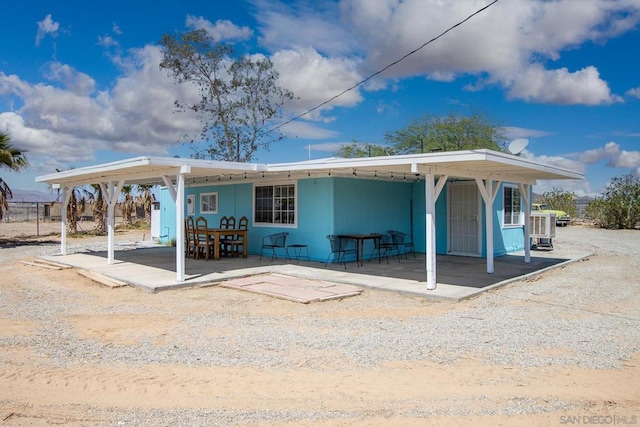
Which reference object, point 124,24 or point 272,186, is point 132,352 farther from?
point 124,24

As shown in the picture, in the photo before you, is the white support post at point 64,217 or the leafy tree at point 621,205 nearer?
the white support post at point 64,217

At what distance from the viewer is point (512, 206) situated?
44.1 ft

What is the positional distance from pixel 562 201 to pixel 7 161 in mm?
30642

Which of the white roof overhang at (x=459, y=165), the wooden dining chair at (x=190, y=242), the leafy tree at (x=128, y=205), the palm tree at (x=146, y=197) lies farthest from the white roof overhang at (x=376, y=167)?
the palm tree at (x=146, y=197)

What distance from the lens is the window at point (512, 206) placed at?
13.2m

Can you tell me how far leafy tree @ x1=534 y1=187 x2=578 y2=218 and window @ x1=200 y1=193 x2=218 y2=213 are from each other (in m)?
25.2

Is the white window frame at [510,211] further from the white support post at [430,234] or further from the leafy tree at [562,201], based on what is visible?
the leafy tree at [562,201]

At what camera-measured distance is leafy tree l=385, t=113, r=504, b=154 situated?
28656mm

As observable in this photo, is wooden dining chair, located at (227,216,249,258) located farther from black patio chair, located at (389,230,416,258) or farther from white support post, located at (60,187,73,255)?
white support post, located at (60,187,73,255)

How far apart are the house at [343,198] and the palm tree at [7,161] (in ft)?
12.0

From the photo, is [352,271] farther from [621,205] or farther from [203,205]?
[621,205]

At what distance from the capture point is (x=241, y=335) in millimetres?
5367

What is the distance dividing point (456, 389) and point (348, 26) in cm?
1223

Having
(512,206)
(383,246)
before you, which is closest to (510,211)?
(512,206)
